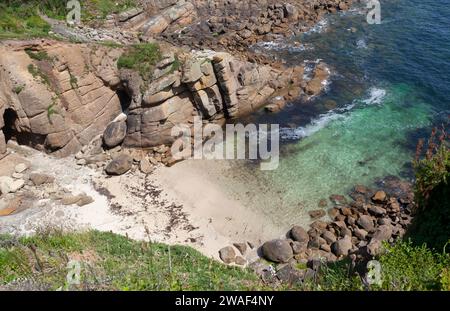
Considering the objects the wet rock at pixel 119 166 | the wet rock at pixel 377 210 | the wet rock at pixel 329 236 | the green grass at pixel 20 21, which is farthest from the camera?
the green grass at pixel 20 21

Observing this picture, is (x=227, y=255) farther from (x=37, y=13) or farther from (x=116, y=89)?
(x=37, y=13)

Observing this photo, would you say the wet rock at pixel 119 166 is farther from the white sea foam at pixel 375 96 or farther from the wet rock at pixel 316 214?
the white sea foam at pixel 375 96

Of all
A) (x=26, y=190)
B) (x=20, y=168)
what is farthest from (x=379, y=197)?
(x=20, y=168)

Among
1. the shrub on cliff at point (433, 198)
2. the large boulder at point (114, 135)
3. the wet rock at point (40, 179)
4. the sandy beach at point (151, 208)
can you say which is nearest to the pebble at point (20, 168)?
the sandy beach at point (151, 208)

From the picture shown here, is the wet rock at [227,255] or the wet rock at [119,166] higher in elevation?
the wet rock at [119,166]

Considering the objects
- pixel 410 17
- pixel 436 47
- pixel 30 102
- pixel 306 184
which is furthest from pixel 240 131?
pixel 410 17
